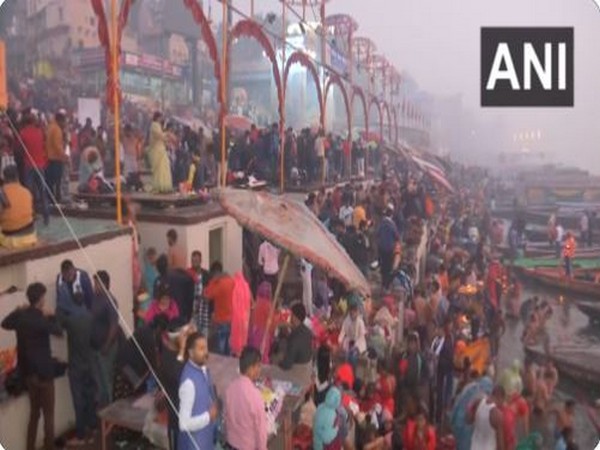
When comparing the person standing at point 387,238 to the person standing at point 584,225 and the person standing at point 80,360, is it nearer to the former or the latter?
the person standing at point 584,225

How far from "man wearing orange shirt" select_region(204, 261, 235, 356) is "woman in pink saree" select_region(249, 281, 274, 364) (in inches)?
4.8

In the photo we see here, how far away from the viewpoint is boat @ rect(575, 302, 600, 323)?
3525 millimetres

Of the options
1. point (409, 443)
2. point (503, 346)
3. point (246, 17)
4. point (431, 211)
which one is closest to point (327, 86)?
point (246, 17)

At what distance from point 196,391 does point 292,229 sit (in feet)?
2.52

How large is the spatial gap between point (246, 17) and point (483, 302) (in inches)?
76.0

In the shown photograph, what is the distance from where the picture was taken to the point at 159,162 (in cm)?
343

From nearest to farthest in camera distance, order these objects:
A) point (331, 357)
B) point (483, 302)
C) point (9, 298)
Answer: point (9, 298), point (331, 357), point (483, 302)

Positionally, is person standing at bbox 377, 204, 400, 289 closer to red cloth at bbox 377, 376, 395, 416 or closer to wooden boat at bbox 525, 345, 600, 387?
red cloth at bbox 377, 376, 395, 416

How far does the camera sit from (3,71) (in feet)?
10.3

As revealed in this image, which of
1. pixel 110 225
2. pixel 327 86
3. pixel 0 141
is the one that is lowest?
pixel 110 225

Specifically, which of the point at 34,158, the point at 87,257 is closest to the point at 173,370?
the point at 87,257

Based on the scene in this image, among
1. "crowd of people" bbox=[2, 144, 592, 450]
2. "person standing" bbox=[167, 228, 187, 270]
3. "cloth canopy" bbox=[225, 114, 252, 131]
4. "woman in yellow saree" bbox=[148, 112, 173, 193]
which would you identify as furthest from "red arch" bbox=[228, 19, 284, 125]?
"person standing" bbox=[167, 228, 187, 270]

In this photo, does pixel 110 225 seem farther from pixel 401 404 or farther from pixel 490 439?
pixel 490 439

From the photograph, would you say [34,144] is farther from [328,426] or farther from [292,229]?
[328,426]
